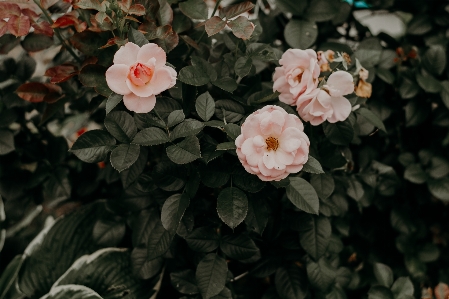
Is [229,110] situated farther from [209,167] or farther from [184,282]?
[184,282]

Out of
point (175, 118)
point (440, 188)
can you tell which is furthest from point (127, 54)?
point (440, 188)

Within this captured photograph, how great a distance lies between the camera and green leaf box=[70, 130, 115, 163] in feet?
3.00

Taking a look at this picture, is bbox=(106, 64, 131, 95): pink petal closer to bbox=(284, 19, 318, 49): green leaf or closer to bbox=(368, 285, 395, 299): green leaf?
bbox=(284, 19, 318, 49): green leaf

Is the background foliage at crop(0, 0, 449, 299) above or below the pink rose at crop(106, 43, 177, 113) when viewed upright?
below

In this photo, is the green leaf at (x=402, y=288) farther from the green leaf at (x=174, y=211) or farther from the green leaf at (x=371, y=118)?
the green leaf at (x=174, y=211)

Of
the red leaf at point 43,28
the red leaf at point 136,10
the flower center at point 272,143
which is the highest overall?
the red leaf at point 136,10

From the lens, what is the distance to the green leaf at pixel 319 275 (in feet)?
3.88

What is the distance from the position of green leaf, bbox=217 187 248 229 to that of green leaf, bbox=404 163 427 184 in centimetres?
74

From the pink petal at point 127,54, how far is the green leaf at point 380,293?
2.87 feet

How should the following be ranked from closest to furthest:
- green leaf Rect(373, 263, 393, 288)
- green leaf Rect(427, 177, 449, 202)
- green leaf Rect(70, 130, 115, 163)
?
green leaf Rect(70, 130, 115, 163) < green leaf Rect(373, 263, 393, 288) < green leaf Rect(427, 177, 449, 202)

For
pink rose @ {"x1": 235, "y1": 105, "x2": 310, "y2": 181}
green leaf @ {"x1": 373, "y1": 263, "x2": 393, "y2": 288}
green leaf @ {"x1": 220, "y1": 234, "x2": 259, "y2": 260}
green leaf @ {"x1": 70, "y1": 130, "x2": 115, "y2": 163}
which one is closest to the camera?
pink rose @ {"x1": 235, "y1": 105, "x2": 310, "y2": 181}

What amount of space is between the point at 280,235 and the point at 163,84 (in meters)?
0.57

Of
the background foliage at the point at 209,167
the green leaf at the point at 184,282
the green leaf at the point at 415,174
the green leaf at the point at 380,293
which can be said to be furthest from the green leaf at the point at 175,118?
the green leaf at the point at 415,174

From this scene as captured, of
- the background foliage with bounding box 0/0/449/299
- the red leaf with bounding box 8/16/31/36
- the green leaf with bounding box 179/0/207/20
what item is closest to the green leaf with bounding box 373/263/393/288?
the background foliage with bounding box 0/0/449/299
